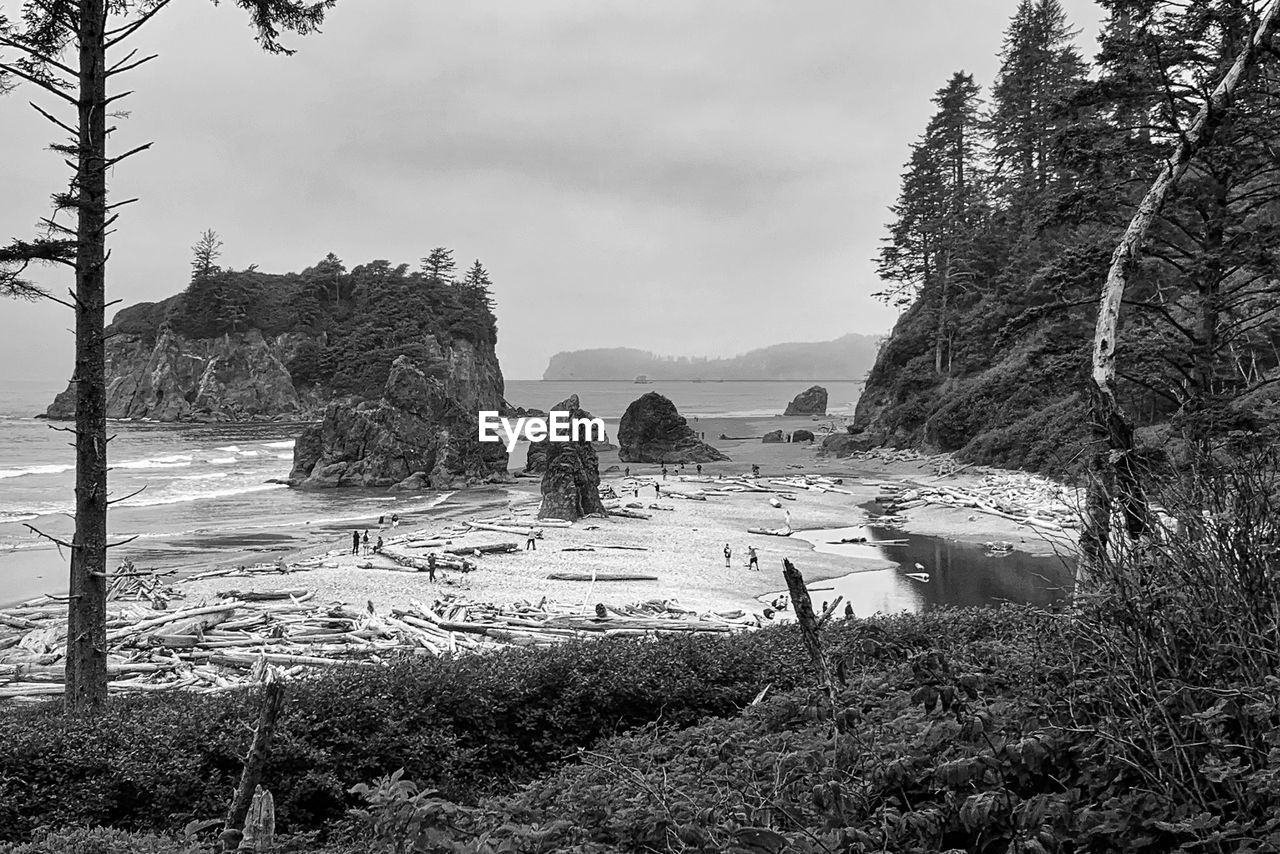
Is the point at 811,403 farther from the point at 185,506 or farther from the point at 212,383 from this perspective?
the point at 185,506

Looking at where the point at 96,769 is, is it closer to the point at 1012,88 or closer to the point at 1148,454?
the point at 1148,454

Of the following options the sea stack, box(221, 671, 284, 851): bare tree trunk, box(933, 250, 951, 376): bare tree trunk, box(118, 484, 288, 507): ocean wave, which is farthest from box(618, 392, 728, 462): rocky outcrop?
box(221, 671, 284, 851): bare tree trunk

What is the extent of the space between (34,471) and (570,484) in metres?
40.7

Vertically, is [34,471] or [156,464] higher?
[156,464]

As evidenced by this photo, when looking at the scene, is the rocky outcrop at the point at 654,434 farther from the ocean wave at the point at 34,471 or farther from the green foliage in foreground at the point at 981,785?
the green foliage in foreground at the point at 981,785

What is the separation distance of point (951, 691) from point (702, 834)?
4.68 feet

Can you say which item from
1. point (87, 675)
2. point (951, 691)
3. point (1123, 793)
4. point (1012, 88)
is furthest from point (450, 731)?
point (1012, 88)

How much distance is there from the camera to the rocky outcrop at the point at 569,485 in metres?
30.3

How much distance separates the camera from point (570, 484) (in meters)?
30.5

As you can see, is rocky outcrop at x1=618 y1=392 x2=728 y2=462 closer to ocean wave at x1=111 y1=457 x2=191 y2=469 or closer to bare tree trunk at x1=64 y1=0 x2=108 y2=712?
ocean wave at x1=111 y1=457 x2=191 y2=469

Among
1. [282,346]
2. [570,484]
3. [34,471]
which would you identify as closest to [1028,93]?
[570,484]

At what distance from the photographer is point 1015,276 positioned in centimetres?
4597

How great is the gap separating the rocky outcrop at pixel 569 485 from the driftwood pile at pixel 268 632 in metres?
13.4

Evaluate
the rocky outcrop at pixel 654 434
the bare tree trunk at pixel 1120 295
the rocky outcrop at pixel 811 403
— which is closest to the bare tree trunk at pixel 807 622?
the bare tree trunk at pixel 1120 295
